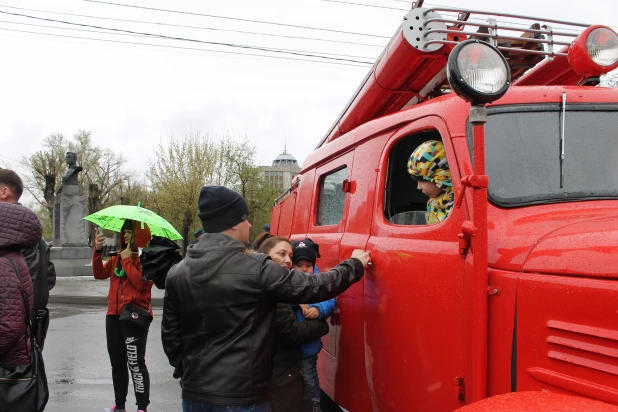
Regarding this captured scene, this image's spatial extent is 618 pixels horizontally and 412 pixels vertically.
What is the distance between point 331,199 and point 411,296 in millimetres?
1604

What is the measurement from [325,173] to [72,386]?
156 inches

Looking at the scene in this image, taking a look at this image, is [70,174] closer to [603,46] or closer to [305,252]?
[305,252]

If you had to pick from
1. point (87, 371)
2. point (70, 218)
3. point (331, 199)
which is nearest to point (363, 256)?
point (331, 199)

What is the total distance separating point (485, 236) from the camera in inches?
83.6

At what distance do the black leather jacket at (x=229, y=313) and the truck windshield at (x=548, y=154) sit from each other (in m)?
0.98

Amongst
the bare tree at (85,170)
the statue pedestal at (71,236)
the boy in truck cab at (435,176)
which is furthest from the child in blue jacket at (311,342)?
the bare tree at (85,170)

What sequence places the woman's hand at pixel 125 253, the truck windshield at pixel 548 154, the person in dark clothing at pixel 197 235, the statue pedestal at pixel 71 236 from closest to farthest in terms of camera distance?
the truck windshield at pixel 548 154 < the person in dark clothing at pixel 197 235 < the woman's hand at pixel 125 253 < the statue pedestal at pixel 71 236

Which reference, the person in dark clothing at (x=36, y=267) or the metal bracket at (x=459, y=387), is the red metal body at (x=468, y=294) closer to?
the metal bracket at (x=459, y=387)

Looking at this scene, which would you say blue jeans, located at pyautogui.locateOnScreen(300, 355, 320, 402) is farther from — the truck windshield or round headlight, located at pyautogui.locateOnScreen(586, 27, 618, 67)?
round headlight, located at pyautogui.locateOnScreen(586, 27, 618, 67)

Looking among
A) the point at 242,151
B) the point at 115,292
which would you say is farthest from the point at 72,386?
the point at 242,151

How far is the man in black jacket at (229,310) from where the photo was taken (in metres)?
2.60

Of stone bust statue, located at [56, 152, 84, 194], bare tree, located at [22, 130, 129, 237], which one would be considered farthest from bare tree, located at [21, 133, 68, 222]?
stone bust statue, located at [56, 152, 84, 194]

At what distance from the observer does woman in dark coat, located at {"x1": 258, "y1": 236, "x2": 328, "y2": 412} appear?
307 centimetres

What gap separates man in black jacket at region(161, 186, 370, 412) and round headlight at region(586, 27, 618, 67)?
173cm
